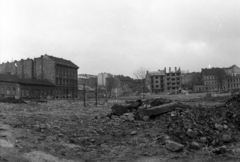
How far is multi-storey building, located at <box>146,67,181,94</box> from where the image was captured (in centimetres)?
10238

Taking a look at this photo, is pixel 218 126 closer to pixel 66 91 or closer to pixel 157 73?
pixel 66 91

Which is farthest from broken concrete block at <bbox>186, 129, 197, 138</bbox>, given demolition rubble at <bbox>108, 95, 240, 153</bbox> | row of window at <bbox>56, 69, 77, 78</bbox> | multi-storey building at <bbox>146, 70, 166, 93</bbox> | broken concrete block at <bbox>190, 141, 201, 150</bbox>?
multi-storey building at <bbox>146, 70, 166, 93</bbox>

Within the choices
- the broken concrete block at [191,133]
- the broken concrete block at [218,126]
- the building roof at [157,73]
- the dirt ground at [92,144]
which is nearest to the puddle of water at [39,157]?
the dirt ground at [92,144]

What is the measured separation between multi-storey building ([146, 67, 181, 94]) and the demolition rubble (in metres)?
91.6

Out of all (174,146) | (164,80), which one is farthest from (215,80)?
(174,146)

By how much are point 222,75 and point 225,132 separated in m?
86.4

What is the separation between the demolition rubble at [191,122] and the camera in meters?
7.78

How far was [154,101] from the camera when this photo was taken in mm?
12305

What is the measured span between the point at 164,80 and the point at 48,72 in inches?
2195

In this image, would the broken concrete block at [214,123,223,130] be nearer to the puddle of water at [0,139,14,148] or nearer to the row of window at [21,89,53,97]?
the puddle of water at [0,139,14,148]

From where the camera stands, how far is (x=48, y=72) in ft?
210

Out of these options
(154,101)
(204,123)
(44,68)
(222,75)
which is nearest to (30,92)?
(44,68)

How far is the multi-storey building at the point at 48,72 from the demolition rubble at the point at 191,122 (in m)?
50.6

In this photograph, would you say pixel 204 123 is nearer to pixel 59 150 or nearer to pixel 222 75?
pixel 59 150
